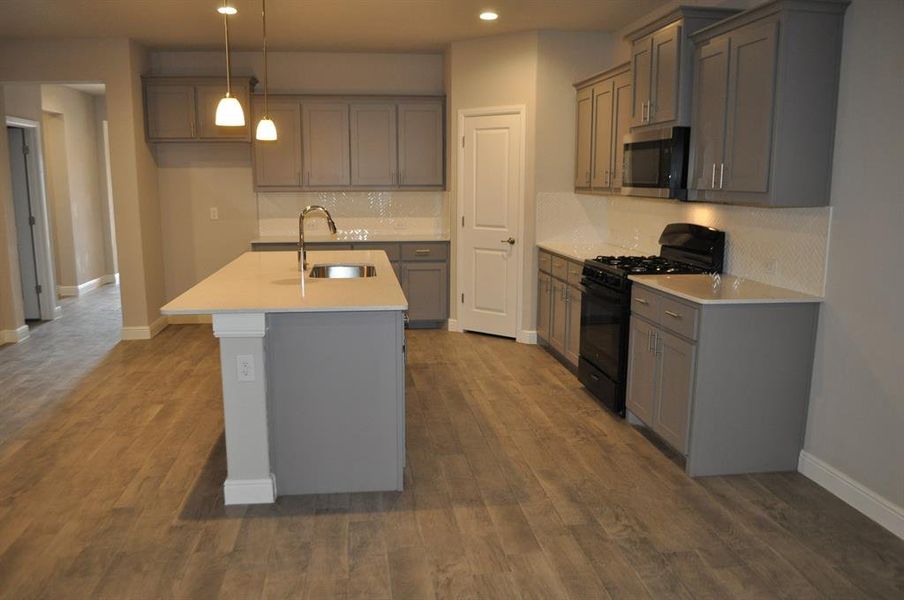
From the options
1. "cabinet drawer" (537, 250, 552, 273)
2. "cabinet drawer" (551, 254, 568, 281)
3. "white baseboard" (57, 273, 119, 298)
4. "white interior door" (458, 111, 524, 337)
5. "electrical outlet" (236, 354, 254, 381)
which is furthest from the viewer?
"white baseboard" (57, 273, 119, 298)

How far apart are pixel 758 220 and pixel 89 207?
866 centimetres

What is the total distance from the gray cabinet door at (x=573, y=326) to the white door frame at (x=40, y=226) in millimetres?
5480

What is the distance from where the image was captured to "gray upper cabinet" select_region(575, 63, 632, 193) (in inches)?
201

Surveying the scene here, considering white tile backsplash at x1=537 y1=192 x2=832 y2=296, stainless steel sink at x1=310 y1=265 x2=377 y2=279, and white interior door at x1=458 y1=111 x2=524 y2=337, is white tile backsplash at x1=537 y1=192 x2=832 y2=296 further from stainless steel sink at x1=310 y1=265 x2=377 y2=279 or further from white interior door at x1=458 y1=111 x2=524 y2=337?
stainless steel sink at x1=310 y1=265 x2=377 y2=279

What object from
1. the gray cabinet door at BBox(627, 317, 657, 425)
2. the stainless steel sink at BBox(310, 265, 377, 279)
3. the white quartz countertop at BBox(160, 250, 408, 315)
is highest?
the white quartz countertop at BBox(160, 250, 408, 315)

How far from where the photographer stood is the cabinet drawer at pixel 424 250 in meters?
6.89

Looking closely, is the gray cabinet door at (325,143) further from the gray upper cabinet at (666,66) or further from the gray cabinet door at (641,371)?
the gray cabinet door at (641,371)

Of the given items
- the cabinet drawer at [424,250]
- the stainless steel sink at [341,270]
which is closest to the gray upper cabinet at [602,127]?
the cabinet drawer at [424,250]

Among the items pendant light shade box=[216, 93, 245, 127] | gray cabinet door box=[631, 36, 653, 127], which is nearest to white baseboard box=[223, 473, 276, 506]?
pendant light shade box=[216, 93, 245, 127]

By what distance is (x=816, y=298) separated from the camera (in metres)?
3.47

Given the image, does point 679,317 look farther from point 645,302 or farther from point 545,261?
point 545,261

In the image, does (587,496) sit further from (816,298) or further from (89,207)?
(89,207)

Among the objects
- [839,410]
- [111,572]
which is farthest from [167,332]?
[839,410]

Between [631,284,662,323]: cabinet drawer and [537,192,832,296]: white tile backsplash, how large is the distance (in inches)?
24.1
